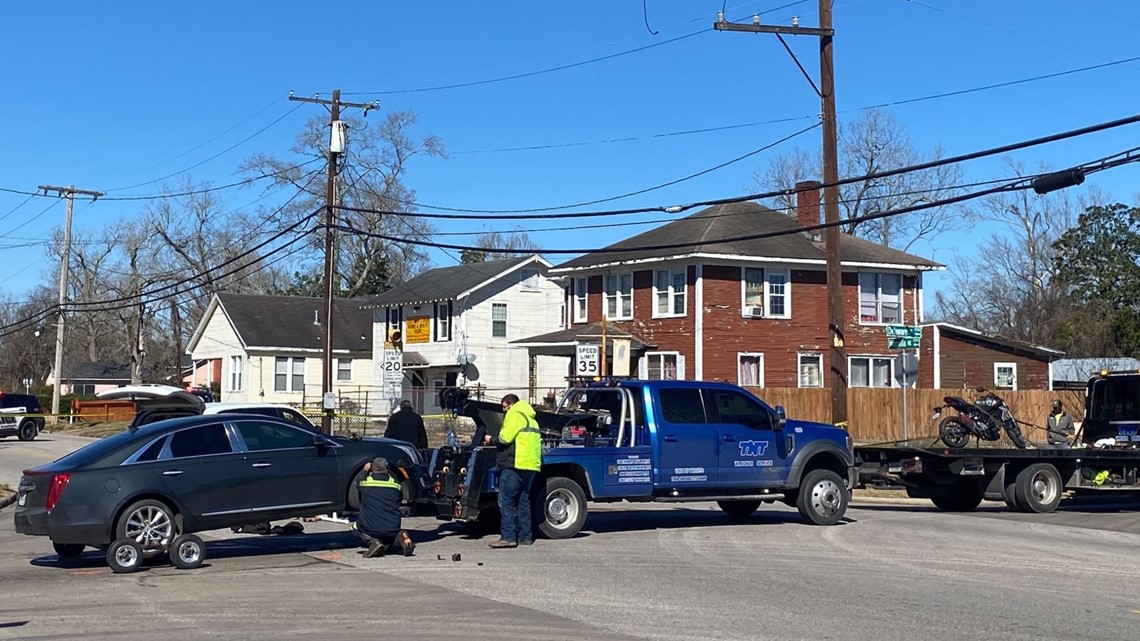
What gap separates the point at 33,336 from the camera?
104562 mm

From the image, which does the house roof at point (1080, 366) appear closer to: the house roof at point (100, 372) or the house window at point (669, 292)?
the house window at point (669, 292)

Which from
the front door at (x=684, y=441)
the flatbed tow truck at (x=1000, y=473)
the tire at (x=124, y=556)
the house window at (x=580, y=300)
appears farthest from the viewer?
the house window at (x=580, y=300)

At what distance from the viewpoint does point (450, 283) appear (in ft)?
183

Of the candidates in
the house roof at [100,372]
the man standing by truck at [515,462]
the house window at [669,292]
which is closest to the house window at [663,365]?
the house window at [669,292]

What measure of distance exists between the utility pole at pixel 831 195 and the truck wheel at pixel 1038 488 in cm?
476

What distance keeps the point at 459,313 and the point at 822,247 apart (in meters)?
16.5

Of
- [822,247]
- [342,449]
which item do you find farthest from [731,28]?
[822,247]

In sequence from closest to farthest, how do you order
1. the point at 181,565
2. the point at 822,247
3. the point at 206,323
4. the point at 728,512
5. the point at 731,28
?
the point at 181,565 < the point at 728,512 < the point at 731,28 < the point at 822,247 < the point at 206,323

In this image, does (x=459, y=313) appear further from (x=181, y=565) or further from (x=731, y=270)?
(x=181, y=565)

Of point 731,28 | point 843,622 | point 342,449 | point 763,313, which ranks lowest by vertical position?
point 843,622

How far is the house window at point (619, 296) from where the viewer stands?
43.3 metres

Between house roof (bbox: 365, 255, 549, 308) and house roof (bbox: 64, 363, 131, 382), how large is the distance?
5090 cm

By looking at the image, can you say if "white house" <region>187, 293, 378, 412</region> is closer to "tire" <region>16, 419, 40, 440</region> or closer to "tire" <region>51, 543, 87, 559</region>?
"tire" <region>16, 419, 40, 440</region>

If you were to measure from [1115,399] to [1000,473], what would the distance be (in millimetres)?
4049
